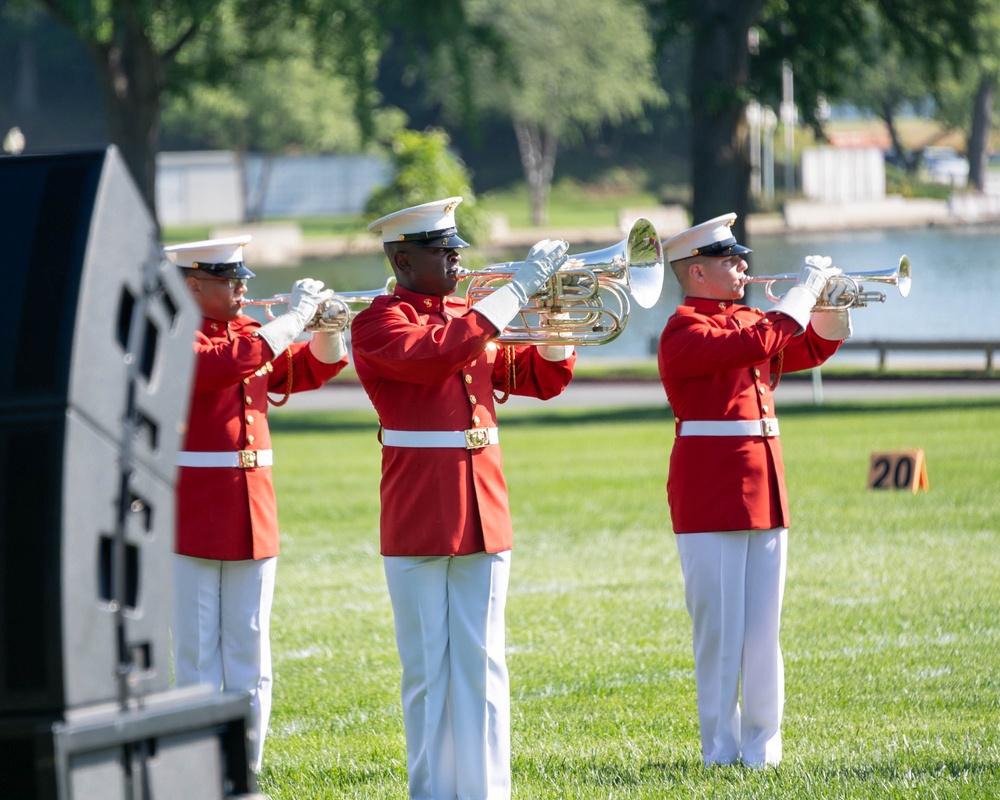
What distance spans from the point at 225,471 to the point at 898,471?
759 centimetres

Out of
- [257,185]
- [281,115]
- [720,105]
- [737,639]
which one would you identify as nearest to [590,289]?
[737,639]

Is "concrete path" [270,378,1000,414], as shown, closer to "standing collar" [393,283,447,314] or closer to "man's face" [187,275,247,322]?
"man's face" [187,275,247,322]

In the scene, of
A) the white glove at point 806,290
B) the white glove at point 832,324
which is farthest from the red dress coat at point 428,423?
the white glove at point 832,324

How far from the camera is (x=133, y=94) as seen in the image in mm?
19625

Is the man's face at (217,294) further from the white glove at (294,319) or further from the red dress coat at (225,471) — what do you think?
the white glove at (294,319)

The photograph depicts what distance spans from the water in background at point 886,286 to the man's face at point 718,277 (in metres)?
12.2

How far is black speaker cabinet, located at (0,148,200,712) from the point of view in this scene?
272cm

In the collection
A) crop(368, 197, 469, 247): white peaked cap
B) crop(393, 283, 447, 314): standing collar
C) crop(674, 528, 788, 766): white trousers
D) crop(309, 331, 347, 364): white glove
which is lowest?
crop(674, 528, 788, 766): white trousers

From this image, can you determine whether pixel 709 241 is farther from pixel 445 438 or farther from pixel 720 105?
pixel 720 105

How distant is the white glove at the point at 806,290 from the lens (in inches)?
199

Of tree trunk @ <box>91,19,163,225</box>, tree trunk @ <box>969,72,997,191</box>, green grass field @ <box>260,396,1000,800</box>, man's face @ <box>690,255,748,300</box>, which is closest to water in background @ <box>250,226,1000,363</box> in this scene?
tree trunk @ <box>91,19,163,225</box>

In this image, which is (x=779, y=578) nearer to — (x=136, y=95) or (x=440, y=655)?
(x=440, y=655)

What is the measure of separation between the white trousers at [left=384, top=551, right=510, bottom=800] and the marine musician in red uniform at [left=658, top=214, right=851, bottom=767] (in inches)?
31.7

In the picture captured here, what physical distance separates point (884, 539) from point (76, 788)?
25.9 feet
